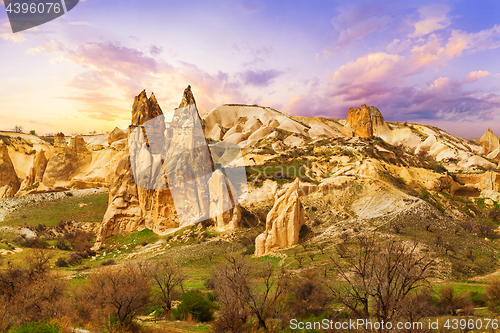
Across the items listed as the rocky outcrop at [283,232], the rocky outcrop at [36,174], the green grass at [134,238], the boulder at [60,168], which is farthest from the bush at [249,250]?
the rocky outcrop at [36,174]

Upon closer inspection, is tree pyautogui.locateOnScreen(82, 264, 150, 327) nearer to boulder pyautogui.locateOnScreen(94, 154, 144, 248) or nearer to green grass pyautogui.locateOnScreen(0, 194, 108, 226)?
boulder pyautogui.locateOnScreen(94, 154, 144, 248)

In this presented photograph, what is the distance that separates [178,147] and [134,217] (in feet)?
35.4

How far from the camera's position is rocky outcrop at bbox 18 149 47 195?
51.4m

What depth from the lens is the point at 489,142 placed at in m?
81.4

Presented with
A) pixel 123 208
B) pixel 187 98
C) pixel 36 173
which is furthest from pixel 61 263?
pixel 36 173

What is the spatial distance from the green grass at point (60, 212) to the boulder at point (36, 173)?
30.7ft

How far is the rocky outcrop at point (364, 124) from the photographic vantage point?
7775 cm

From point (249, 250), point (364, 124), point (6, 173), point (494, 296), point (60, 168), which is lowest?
point (494, 296)

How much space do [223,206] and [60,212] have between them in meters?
27.3

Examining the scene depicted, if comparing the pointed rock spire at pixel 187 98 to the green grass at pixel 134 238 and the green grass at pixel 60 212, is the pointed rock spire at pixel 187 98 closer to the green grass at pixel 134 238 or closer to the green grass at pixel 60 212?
the green grass at pixel 134 238

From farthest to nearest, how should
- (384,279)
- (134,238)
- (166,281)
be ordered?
(134,238) < (166,281) < (384,279)

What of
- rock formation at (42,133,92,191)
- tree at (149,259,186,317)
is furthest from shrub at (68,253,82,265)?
rock formation at (42,133,92,191)

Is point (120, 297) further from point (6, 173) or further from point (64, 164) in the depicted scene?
point (6, 173)

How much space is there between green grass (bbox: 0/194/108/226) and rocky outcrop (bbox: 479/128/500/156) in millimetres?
97748
